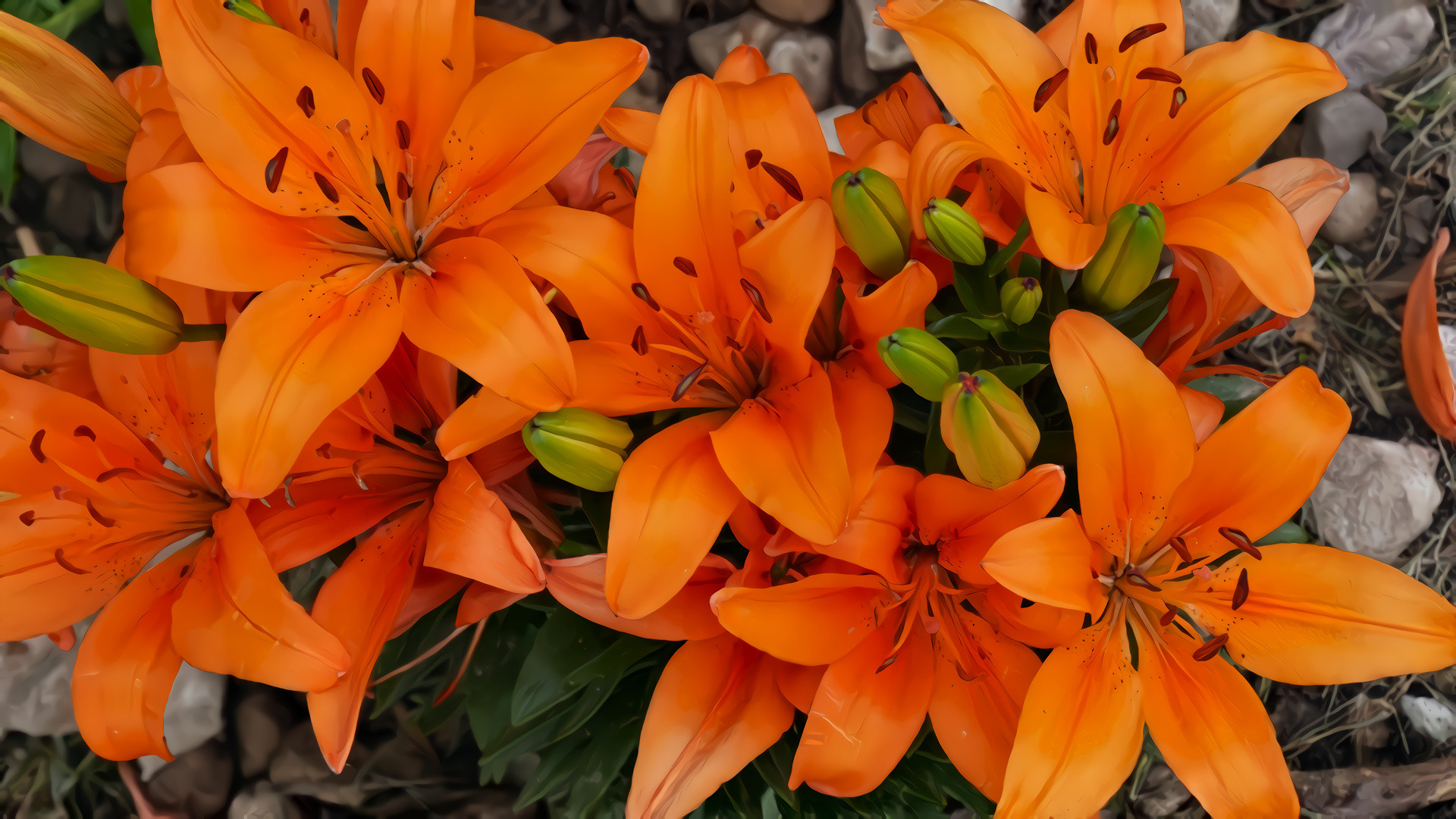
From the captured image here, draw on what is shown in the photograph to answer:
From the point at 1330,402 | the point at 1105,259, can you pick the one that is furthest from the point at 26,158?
the point at 1330,402

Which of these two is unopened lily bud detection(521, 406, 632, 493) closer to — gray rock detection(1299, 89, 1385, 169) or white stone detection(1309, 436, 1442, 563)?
white stone detection(1309, 436, 1442, 563)

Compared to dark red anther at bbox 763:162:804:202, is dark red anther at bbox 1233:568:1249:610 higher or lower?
lower

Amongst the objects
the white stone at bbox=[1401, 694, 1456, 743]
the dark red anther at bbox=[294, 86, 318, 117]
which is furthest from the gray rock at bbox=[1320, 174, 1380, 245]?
the dark red anther at bbox=[294, 86, 318, 117]

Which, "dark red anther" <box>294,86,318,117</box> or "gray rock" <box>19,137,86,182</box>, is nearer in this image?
"dark red anther" <box>294,86,318,117</box>

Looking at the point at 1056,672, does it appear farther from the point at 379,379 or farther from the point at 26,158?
the point at 26,158

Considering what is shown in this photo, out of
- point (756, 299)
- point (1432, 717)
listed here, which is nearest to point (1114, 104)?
point (756, 299)

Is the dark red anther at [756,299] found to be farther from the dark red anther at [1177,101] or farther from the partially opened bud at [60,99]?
the partially opened bud at [60,99]
